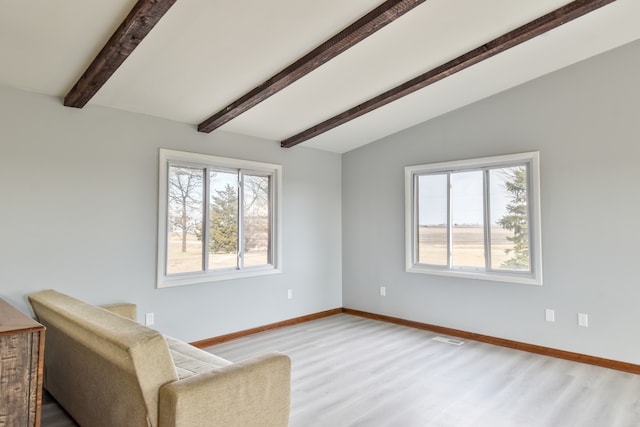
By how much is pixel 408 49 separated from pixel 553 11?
3.69 feet

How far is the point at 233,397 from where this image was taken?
1.88 metres

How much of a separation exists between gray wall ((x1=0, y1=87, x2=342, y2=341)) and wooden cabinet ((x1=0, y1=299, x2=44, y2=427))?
147 cm

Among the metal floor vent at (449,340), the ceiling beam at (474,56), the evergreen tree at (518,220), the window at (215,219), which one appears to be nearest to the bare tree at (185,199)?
the window at (215,219)

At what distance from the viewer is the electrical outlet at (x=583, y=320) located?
3.72 metres

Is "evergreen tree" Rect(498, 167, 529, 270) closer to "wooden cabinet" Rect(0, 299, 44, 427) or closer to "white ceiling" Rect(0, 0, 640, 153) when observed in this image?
"white ceiling" Rect(0, 0, 640, 153)

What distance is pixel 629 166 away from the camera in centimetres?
355

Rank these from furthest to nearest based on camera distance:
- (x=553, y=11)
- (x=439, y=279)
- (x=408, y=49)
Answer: (x=439, y=279) < (x=408, y=49) < (x=553, y=11)

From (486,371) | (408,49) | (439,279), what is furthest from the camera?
(439,279)

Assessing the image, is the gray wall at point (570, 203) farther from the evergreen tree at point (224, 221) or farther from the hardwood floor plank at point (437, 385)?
the evergreen tree at point (224, 221)

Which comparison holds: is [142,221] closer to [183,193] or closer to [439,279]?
[183,193]

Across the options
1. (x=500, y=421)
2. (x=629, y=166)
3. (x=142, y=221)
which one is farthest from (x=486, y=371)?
(x=142, y=221)

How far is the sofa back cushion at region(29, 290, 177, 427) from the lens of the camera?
1.69 metres

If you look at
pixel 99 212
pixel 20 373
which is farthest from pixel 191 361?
pixel 99 212

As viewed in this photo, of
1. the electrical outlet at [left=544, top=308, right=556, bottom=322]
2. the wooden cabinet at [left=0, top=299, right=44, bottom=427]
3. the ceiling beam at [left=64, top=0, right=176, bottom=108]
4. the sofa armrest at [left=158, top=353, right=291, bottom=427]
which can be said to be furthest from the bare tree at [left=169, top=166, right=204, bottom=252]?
the electrical outlet at [left=544, top=308, right=556, bottom=322]
